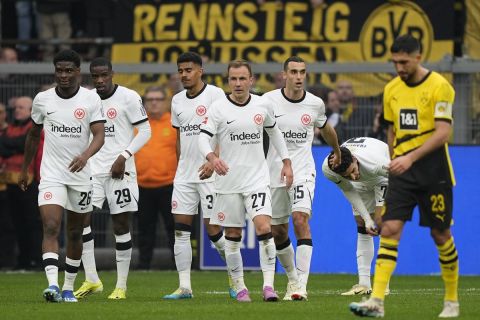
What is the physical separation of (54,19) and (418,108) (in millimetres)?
13708

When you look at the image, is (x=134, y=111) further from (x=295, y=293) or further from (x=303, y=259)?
(x=295, y=293)

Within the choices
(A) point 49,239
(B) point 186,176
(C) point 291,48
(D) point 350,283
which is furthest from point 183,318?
(C) point 291,48

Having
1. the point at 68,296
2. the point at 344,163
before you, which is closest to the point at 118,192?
the point at 68,296

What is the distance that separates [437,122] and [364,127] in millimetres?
8479

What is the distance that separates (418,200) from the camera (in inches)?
469

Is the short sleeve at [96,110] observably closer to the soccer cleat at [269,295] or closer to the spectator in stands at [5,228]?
the soccer cleat at [269,295]

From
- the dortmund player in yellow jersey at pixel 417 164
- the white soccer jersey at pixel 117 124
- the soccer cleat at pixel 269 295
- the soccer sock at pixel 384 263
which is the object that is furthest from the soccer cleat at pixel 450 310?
the white soccer jersey at pixel 117 124

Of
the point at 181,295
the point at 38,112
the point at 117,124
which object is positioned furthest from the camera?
the point at 117,124

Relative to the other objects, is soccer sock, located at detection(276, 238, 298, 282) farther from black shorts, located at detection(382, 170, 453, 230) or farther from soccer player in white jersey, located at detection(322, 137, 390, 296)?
black shorts, located at detection(382, 170, 453, 230)

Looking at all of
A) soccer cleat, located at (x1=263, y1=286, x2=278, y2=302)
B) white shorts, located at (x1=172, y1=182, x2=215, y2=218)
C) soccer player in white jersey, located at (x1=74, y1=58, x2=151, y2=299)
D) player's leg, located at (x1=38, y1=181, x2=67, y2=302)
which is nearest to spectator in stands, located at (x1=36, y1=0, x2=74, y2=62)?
soccer player in white jersey, located at (x1=74, y1=58, x2=151, y2=299)

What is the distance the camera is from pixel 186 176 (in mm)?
15164

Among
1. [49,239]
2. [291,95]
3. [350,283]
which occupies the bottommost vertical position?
[350,283]

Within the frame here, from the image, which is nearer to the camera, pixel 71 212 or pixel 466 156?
pixel 71 212

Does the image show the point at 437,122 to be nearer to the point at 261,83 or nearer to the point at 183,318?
the point at 183,318
